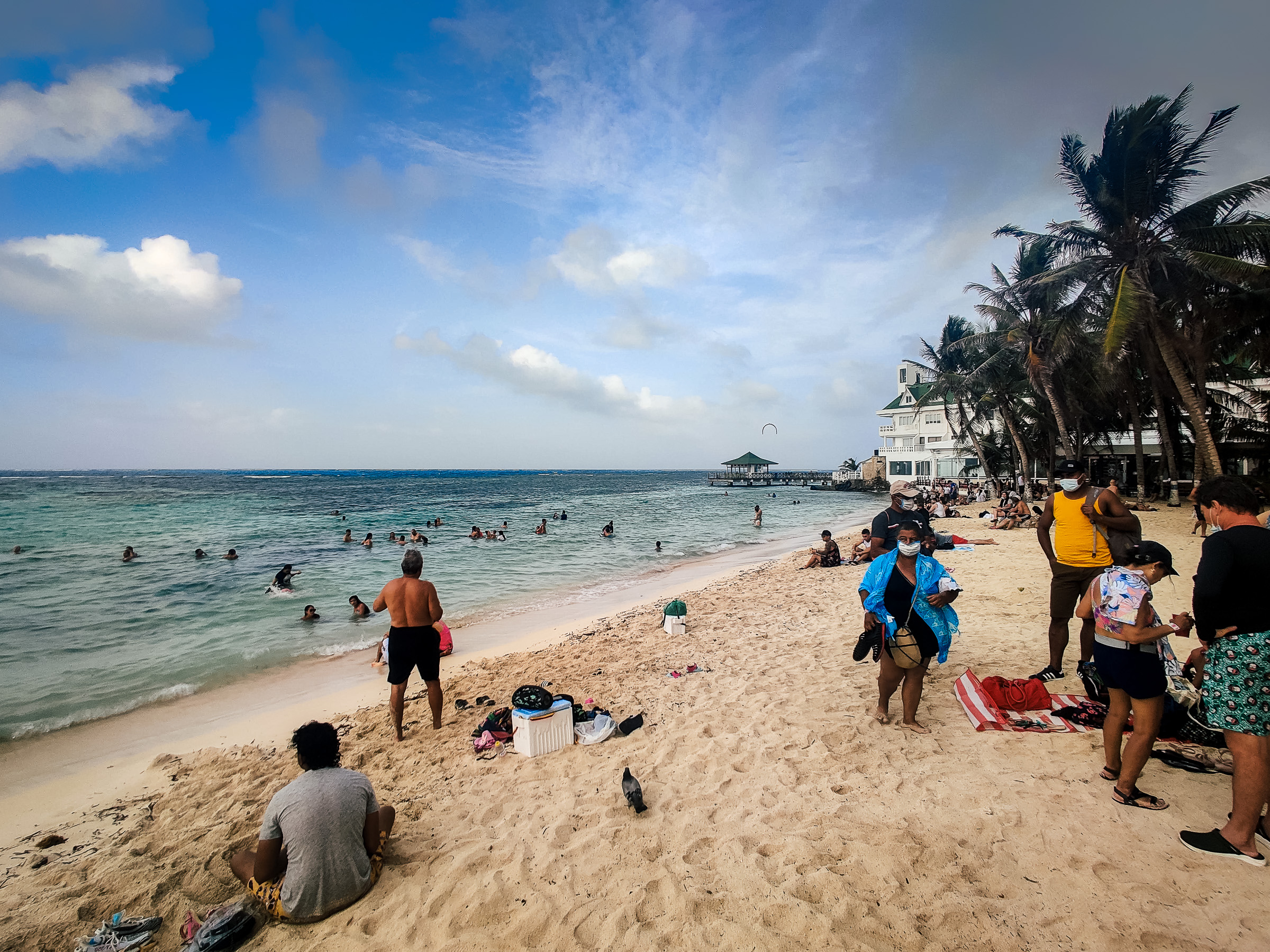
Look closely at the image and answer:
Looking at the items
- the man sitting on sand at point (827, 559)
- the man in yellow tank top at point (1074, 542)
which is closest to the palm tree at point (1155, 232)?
the man sitting on sand at point (827, 559)

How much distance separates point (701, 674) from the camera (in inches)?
260

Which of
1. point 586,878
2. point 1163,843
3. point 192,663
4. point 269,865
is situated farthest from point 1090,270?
point 192,663

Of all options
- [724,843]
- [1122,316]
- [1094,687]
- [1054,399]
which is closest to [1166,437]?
[1054,399]

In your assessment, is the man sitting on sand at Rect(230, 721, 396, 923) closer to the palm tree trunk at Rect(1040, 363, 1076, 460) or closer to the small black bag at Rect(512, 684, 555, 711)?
the small black bag at Rect(512, 684, 555, 711)

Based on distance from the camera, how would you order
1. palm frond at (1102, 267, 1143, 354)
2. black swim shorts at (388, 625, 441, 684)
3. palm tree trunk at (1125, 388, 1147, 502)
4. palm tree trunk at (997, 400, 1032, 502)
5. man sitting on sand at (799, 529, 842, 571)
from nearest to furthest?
black swim shorts at (388, 625, 441, 684)
man sitting on sand at (799, 529, 842, 571)
palm frond at (1102, 267, 1143, 354)
palm tree trunk at (1125, 388, 1147, 502)
palm tree trunk at (997, 400, 1032, 502)

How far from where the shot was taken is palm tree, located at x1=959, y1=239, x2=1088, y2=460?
2036 cm

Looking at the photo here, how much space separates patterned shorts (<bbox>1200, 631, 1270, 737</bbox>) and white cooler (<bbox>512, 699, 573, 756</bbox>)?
14.0 ft

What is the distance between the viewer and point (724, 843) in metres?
3.37

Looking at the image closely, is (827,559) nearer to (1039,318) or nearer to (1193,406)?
(1193,406)

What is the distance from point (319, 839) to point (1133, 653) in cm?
483

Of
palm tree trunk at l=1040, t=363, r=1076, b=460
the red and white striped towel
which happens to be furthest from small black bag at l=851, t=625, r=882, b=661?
palm tree trunk at l=1040, t=363, r=1076, b=460

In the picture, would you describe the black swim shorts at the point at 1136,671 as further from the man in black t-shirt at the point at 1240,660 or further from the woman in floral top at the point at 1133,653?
the man in black t-shirt at the point at 1240,660

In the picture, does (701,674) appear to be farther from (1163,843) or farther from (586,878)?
(1163,843)

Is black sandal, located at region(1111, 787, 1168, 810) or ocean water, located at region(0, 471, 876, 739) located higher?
black sandal, located at region(1111, 787, 1168, 810)
